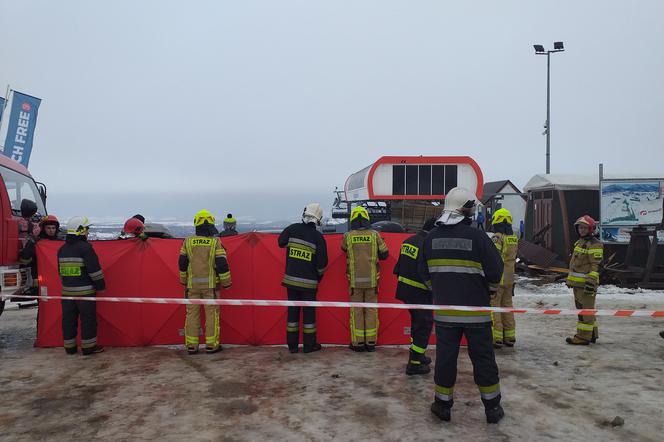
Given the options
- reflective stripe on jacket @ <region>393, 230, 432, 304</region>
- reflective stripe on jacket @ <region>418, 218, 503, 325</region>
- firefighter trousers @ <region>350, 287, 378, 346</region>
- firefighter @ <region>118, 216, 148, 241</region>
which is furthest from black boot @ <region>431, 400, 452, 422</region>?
firefighter @ <region>118, 216, 148, 241</region>

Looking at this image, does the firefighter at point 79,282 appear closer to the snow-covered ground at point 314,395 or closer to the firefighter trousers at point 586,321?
the snow-covered ground at point 314,395

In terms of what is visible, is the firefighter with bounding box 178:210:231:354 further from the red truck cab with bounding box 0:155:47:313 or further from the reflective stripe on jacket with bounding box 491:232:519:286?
the reflective stripe on jacket with bounding box 491:232:519:286

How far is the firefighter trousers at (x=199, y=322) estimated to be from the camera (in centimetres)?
612

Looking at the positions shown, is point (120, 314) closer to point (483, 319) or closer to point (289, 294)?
point (289, 294)

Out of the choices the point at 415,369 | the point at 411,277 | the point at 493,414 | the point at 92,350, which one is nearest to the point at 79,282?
the point at 92,350

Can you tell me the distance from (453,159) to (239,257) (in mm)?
9695

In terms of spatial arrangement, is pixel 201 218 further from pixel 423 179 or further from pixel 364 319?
pixel 423 179

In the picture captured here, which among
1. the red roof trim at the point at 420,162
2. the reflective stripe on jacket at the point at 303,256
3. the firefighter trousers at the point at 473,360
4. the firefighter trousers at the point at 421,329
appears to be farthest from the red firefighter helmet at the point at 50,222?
the red roof trim at the point at 420,162

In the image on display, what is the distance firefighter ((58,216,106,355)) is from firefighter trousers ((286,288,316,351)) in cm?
257

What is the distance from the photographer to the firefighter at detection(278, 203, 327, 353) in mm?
6125

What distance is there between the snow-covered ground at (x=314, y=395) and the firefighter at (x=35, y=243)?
3.61 ft

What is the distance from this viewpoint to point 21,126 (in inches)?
621

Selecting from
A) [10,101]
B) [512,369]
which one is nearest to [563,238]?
[512,369]

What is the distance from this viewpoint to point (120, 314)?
6578 mm
